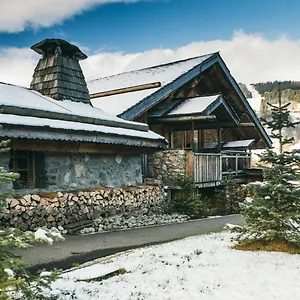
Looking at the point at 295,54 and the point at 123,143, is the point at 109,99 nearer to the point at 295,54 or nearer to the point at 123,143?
the point at 123,143

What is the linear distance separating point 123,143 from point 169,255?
499 cm

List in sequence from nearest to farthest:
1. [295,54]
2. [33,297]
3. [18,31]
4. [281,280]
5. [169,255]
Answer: [33,297]
[281,280]
[169,255]
[18,31]
[295,54]

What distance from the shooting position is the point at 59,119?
963 cm

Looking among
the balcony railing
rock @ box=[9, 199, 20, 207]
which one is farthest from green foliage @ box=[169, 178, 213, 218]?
rock @ box=[9, 199, 20, 207]

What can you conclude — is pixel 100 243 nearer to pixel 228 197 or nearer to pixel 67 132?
pixel 67 132

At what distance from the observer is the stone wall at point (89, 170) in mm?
9430

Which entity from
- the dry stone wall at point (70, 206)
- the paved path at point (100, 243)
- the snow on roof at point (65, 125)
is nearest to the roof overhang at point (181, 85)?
the snow on roof at point (65, 125)

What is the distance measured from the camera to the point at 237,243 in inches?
277

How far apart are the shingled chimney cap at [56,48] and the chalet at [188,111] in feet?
7.18

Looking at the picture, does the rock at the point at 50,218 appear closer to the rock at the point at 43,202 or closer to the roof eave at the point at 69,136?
the rock at the point at 43,202

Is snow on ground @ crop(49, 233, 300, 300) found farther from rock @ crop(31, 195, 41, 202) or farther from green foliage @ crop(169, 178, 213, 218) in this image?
green foliage @ crop(169, 178, 213, 218)

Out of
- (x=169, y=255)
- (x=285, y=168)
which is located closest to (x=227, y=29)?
(x=285, y=168)

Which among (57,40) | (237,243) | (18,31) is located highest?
(18,31)

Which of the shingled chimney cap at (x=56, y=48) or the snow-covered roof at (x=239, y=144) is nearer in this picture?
the shingled chimney cap at (x=56, y=48)
